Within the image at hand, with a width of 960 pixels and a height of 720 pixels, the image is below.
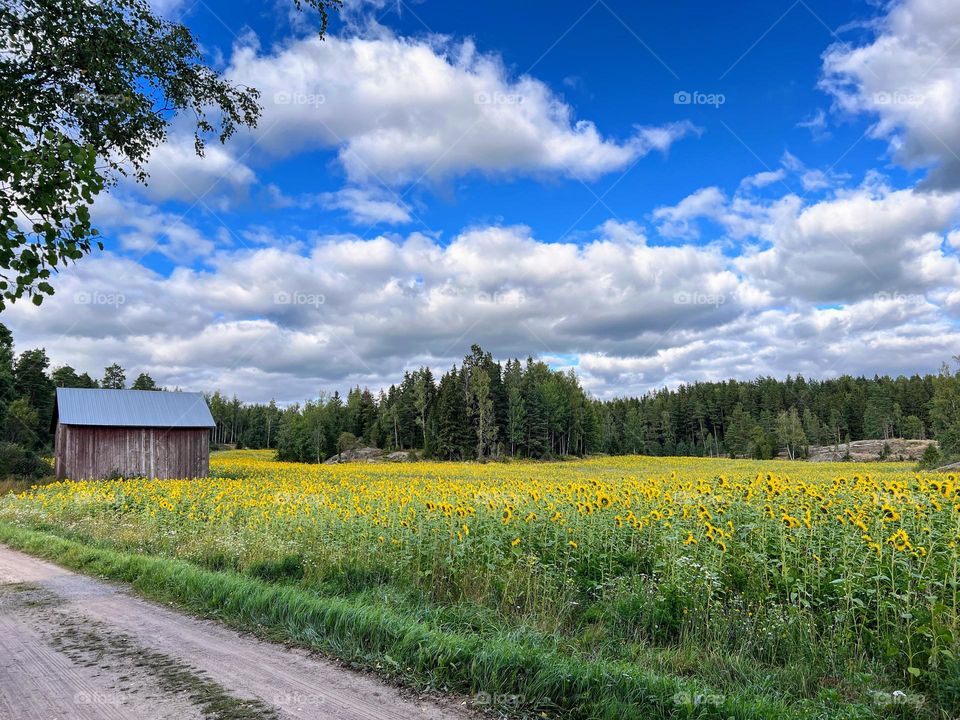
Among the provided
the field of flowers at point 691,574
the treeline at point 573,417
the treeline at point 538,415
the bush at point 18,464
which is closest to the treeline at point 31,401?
the treeline at point 538,415

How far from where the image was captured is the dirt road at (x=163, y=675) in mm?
4637

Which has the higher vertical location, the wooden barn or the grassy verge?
the wooden barn

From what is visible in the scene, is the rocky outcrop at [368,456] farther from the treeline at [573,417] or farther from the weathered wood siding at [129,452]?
the weathered wood siding at [129,452]

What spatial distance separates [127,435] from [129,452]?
3.30ft

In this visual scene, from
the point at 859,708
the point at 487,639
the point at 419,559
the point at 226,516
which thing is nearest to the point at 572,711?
the point at 487,639

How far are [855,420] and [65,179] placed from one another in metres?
137

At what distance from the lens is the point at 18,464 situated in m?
34.8

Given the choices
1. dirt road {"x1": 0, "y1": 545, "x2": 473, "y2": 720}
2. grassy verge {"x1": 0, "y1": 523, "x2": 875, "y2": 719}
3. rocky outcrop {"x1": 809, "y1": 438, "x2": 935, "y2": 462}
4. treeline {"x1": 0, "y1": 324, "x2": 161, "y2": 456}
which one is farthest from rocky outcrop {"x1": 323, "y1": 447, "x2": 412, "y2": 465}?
grassy verge {"x1": 0, "y1": 523, "x2": 875, "y2": 719}

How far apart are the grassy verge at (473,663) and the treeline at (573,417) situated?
50361 millimetres

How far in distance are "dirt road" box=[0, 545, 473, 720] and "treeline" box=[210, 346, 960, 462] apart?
51.9 metres

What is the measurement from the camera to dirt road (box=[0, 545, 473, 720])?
4637 millimetres

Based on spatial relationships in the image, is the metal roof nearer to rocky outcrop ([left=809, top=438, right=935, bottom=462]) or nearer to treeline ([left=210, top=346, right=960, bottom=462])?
treeline ([left=210, top=346, right=960, bottom=462])

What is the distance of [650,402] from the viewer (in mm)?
132750

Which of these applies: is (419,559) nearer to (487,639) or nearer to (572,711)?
(487,639)
